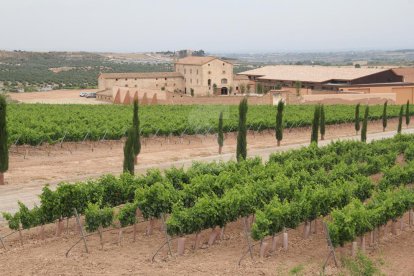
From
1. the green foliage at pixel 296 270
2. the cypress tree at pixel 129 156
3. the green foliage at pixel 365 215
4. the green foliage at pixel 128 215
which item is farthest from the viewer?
the cypress tree at pixel 129 156

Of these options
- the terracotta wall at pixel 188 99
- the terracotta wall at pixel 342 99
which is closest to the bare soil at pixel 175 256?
the terracotta wall at pixel 188 99

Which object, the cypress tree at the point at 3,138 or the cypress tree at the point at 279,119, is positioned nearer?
the cypress tree at the point at 3,138

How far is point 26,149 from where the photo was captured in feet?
111

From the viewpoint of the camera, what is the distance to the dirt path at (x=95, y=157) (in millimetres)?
26645

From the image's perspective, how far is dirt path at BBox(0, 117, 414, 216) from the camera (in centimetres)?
2665

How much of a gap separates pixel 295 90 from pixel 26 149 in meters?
48.0

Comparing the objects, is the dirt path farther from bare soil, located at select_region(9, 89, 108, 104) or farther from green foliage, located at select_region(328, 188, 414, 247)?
bare soil, located at select_region(9, 89, 108, 104)

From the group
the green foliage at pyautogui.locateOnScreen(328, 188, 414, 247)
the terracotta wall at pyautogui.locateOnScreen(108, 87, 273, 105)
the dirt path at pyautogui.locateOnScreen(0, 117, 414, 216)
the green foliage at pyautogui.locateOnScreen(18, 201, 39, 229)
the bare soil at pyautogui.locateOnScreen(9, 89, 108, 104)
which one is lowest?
the bare soil at pyautogui.locateOnScreen(9, 89, 108, 104)


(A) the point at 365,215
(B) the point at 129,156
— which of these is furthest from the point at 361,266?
(B) the point at 129,156

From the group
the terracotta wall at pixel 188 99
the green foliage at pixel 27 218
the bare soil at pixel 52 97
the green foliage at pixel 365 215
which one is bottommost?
the bare soil at pixel 52 97

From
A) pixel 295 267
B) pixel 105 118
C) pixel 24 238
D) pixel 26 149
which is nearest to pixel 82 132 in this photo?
pixel 26 149

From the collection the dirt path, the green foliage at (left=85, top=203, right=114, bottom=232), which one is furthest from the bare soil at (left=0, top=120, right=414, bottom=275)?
the dirt path

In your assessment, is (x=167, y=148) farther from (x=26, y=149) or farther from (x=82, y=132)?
(x=26, y=149)

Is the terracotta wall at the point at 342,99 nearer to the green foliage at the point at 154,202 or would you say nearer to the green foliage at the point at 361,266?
the green foliage at the point at 154,202
